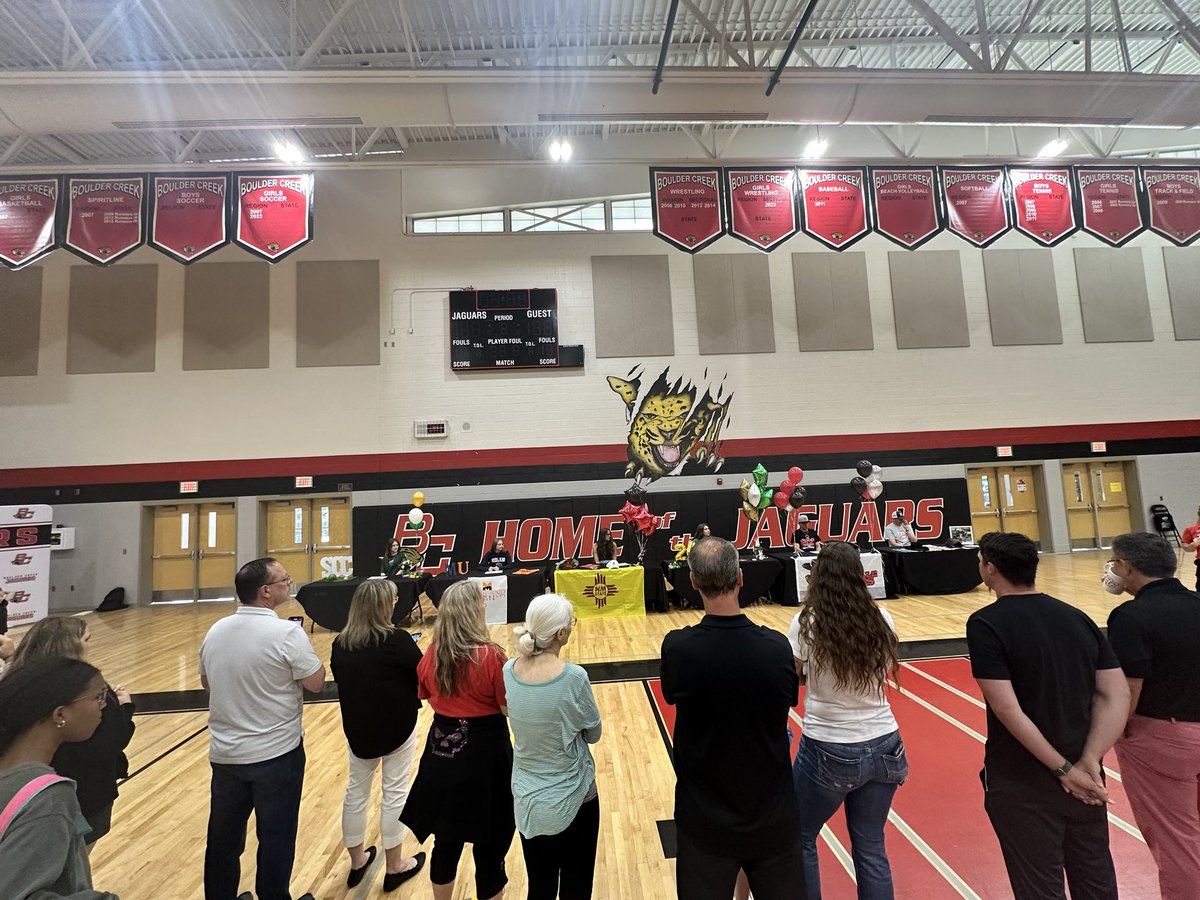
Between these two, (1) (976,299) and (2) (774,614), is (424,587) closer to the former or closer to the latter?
(2) (774,614)

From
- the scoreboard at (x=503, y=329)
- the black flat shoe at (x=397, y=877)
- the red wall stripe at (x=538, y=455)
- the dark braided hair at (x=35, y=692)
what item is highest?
the scoreboard at (x=503, y=329)

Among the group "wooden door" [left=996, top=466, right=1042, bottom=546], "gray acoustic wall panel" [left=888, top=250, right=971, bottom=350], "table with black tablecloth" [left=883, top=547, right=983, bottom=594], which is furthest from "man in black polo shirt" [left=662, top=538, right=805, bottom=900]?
"wooden door" [left=996, top=466, right=1042, bottom=546]

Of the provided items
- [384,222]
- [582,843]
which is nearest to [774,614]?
[582,843]

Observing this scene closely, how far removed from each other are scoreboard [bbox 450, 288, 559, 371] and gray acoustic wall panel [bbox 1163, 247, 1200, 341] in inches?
516

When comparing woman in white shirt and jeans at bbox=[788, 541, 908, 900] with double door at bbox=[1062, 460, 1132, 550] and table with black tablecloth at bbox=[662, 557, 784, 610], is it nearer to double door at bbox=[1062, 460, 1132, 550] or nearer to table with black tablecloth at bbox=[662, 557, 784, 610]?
table with black tablecloth at bbox=[662, 557, 784, 610]

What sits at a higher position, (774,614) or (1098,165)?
(1098,165)

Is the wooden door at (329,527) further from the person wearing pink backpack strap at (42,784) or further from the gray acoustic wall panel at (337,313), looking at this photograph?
the person wearing pink backpack strap at (42,784)

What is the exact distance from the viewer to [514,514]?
10.9 metres

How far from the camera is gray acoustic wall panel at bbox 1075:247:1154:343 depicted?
11766 mm

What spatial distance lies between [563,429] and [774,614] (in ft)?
17.6

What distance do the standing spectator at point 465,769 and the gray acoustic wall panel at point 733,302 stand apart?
1023 centimetres

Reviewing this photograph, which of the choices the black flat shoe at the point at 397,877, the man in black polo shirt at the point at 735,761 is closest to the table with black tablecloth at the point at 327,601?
the black flat shoe at the point at 397,877

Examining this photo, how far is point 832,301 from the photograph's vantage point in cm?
1173

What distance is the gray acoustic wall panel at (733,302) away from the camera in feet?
38.0
